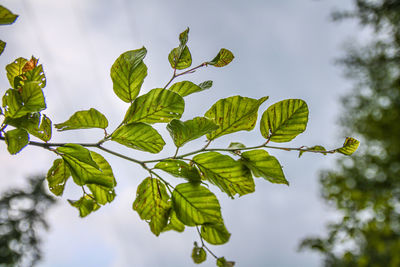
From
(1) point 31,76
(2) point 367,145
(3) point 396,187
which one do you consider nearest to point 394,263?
(3) point 396,187

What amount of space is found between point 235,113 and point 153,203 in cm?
22

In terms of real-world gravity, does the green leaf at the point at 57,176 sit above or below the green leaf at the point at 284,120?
below

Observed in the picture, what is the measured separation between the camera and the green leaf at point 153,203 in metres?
0.44

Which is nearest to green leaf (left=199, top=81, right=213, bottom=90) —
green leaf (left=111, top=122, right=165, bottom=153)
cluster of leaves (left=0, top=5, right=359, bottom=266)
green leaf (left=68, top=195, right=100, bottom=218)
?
cluster of leaves (left=0, top=5, right=359, bottom=266)

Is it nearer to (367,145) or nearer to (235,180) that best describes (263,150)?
(235,180)

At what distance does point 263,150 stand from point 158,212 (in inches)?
8.8

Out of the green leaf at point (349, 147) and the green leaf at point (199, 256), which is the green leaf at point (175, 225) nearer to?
the green leaf at point (199, 256)

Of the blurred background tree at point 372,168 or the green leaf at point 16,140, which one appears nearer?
the green leaf at point 16,140

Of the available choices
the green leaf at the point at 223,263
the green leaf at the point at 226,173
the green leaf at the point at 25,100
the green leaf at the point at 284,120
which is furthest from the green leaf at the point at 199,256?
the green leaf at the point at 25,100

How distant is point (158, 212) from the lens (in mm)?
458

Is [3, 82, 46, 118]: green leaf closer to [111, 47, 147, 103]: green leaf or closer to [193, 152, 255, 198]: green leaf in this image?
[111, 47, 147, 103]: green leaf

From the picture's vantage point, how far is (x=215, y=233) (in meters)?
0.45

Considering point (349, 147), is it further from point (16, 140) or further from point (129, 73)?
point (16, 140)

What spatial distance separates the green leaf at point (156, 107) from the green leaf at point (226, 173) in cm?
9
